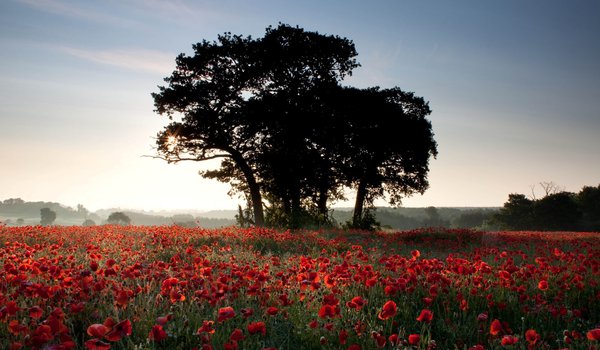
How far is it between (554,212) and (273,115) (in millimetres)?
48804

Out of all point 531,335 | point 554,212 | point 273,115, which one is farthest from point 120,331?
point 554,212

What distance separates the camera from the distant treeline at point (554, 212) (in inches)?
2169

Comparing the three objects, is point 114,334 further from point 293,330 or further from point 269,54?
point 269,54

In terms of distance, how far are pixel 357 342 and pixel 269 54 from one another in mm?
19855

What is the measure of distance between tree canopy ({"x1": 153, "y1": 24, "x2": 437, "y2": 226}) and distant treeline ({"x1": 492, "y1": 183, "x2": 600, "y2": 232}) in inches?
1648

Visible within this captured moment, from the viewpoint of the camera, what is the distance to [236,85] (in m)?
22.9

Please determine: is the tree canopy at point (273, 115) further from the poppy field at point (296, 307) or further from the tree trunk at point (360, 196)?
the poppy field at point (296, 307)

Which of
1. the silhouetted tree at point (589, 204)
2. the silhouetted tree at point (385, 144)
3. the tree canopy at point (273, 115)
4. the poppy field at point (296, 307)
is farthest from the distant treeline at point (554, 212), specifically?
the poppy field at point (296, 307)

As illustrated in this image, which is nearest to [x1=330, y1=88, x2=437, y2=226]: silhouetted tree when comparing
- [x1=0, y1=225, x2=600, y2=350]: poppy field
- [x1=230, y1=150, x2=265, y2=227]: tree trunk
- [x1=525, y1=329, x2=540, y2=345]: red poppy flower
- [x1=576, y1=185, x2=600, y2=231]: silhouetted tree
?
[x1=230, y1=150, x2=265, y2=227]: tree trunk

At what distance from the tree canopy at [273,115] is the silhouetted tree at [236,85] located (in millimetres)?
53

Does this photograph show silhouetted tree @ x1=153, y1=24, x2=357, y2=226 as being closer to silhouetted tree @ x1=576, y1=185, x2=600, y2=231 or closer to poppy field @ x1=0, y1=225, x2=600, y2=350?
poppy field @ x1=0, y1=225, x2=600, y2=350

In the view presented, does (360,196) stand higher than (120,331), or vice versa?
(360,196)

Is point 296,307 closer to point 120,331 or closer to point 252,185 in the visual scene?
point 120,331

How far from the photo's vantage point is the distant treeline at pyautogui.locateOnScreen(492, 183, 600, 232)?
5509 cm
